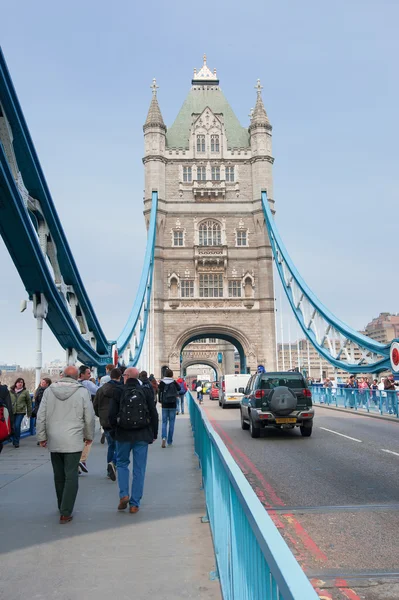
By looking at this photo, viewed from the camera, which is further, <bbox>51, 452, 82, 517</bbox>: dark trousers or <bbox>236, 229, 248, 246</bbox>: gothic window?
<bbox>236, 229, 248, 246</bbox>: gothic window

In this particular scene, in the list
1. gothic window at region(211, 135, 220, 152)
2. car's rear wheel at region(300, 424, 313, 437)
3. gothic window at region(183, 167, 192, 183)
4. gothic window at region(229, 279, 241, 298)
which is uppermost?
gothic window at region(211, 135, 220, 152)

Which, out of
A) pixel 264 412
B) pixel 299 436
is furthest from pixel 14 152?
pixel 299 436

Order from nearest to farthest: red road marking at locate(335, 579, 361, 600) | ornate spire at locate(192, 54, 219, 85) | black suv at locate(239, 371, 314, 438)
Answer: red road marking at locate(335, 579, 361, 600)
black suv at locate(239, 371, 314, 438)
ornate spire at locate(192, 54, 219, 85)

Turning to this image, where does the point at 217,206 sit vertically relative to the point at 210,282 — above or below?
above

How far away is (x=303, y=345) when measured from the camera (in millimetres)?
162750

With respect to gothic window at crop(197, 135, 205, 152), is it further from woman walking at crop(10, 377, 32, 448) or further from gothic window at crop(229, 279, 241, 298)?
woman walking at crop(10, 377, 32, 448)

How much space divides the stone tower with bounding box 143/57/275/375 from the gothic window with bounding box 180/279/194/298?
83 mm

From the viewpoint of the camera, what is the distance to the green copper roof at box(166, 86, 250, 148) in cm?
4938

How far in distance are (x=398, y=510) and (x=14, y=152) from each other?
14125 mm

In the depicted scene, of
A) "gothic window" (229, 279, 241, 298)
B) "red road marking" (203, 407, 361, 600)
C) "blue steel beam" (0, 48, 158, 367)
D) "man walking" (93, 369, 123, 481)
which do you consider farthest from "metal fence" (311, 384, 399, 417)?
"gothic window" (229, 279, 241, 298)

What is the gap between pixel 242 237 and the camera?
46281mm

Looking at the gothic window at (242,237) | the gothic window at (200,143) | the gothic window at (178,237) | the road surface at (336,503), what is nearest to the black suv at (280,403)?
the road surface at (336,503)

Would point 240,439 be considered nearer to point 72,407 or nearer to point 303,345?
point 72,407

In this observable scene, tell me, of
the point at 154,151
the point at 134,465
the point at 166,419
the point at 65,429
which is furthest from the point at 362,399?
the point at 154,151
